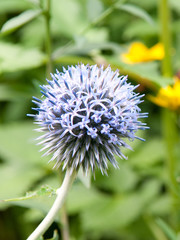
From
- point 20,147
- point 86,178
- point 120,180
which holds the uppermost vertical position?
point 20,147

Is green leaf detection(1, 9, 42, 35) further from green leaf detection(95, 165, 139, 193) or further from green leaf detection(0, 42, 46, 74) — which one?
green leaf detection(95, 165, 139, 193)

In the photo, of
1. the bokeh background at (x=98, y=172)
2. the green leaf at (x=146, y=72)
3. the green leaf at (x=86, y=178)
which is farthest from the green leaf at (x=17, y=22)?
the green leaf at (x=86, y=178)

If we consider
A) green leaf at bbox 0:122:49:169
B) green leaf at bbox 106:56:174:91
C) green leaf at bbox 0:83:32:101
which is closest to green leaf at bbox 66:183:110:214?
green leaf at bbox 0:122:49:169

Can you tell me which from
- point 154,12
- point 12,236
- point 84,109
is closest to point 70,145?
point 84,109

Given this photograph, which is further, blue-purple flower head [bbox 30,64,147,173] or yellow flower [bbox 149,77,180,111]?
yellow flower [bbox 149,77,180,111]

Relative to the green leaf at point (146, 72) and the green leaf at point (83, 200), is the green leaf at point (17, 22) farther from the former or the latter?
the green leaf at point (83, 200)

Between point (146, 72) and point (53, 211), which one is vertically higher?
point (146, 72)

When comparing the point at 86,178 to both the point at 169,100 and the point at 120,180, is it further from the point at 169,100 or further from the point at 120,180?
the point at 120,180

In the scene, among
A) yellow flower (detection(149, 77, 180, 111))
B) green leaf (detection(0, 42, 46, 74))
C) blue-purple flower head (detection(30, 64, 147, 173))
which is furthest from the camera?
yellow flower (detection(149, 77, 180, 111))

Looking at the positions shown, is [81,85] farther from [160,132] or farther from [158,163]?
[160,132]

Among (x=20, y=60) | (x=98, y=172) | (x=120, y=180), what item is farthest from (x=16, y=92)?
Answer: (x=120, y=180)
